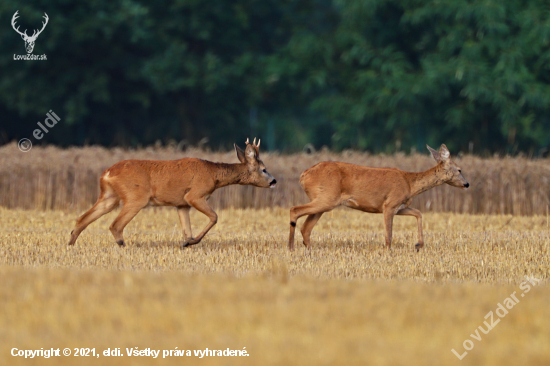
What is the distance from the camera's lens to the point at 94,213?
40.0 ft

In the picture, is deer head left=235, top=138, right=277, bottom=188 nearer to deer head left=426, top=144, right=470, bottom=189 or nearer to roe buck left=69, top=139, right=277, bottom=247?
roe buck left=69, top=139, right=277, bottom=247

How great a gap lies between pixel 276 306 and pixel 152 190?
621 cm

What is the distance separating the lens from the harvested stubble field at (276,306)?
208 inches

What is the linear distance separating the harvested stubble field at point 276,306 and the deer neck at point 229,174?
138 centimetres

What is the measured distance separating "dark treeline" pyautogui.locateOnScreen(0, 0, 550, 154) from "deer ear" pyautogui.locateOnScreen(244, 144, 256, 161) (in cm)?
1697

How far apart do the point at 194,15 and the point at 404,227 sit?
75.7 ft

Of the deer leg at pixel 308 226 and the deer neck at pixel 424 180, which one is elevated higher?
the deer neck at pixel 424 180

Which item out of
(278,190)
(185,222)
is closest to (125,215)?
(185,222)

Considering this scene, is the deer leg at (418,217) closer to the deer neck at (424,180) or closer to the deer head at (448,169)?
the deer neck at (424,180)

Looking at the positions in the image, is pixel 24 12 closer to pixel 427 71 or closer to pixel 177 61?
pixel 177 61

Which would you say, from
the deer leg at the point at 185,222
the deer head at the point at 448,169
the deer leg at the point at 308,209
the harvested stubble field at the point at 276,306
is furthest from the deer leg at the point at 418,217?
the deer leg at the point at 185,222

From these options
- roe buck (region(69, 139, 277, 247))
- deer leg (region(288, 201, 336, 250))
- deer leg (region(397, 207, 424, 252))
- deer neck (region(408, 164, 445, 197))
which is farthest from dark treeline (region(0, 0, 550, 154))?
roe buck (region(69, 139, 277, 247))

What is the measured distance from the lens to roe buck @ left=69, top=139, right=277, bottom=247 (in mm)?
12094

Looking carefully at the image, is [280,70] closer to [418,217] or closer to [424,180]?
[424,180]
